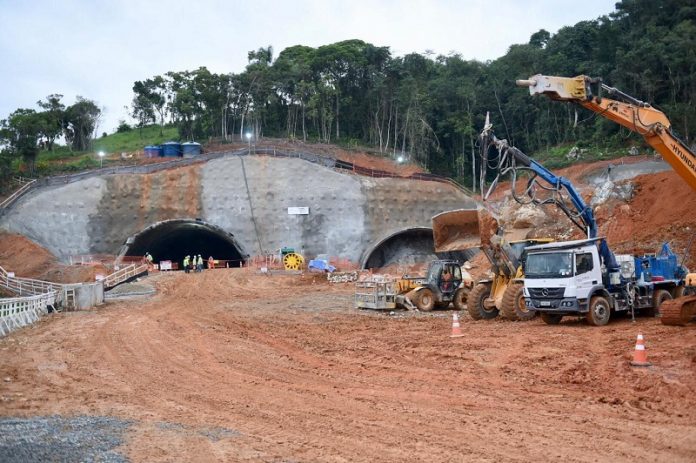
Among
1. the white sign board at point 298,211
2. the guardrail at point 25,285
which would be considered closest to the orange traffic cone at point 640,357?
the guardrail at point 25,285

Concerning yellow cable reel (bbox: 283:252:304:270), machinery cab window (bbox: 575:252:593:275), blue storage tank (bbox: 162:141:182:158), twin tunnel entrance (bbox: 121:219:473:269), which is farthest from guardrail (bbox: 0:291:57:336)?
blue storage tank (bbox: 162:141:182:158)

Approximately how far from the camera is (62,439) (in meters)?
8.55

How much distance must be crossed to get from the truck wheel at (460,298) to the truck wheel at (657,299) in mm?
6576

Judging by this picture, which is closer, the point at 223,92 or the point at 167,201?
the point at 167,201

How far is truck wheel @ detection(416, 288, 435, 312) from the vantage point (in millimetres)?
23484

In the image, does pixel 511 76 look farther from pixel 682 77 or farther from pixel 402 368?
pixel 402 368

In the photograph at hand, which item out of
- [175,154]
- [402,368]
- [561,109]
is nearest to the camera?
[402,368]

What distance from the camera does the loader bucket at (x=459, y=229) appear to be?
21422 millimetres

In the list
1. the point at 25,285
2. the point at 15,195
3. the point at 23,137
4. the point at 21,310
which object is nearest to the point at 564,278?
the point at 21,310

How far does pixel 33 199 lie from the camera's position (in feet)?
148

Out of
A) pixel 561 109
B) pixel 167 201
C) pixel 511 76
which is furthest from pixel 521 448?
pixel 511 76

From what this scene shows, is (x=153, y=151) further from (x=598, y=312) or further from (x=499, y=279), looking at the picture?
(x=598, y=312)

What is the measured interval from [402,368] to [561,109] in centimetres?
5132

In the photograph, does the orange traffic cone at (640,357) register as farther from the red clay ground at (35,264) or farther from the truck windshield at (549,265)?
the red clay ground at (35,264)
